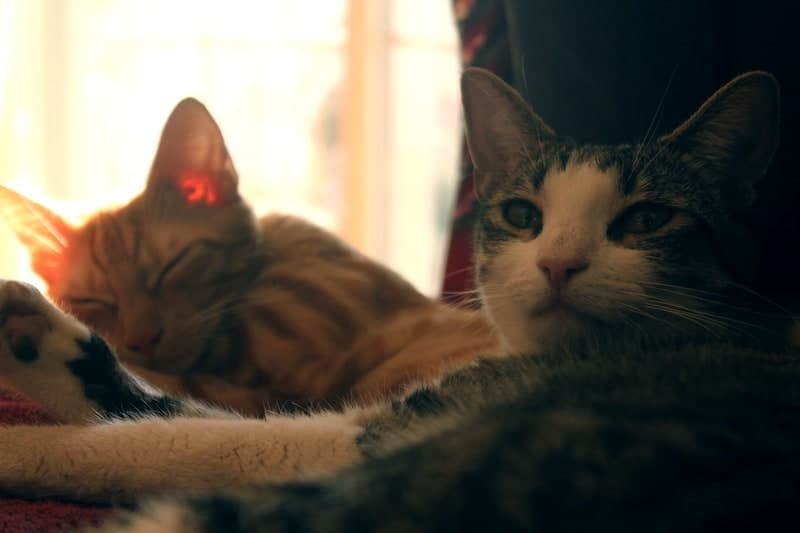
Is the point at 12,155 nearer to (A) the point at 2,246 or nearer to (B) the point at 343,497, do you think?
(A) the point at 2,246

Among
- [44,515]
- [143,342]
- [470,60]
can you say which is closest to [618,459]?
[44,515]

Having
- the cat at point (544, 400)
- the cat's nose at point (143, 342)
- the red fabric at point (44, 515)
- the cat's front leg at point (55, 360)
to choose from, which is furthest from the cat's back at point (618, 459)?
the cat's nose at point (143, 342)

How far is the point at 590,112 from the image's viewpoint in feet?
5.20

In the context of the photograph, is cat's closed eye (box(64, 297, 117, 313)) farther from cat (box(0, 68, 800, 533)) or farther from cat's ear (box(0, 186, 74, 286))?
cat (box(0, 68, 800, 533))

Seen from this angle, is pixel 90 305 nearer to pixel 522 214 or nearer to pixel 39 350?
pixel 39 350

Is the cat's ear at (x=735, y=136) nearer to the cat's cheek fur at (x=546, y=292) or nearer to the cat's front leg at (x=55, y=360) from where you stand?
the cat's cheek fur at (x=546, y=292)

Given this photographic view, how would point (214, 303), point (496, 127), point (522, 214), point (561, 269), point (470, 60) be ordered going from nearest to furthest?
point (561, 269), point (522, 214), point (496, 127), point (214, 303), point (470, 60)

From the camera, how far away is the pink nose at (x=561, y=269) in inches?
39.1

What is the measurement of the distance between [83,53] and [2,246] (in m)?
0.85

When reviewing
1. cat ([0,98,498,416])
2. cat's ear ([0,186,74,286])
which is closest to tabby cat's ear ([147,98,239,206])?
cat ([0,98,498,416])

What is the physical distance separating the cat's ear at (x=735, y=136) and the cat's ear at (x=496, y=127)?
0.79 ft

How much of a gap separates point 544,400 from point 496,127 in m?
0.70

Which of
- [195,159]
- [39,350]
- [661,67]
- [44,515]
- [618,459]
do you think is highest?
[661,67]

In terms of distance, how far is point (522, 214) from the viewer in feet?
3.85
